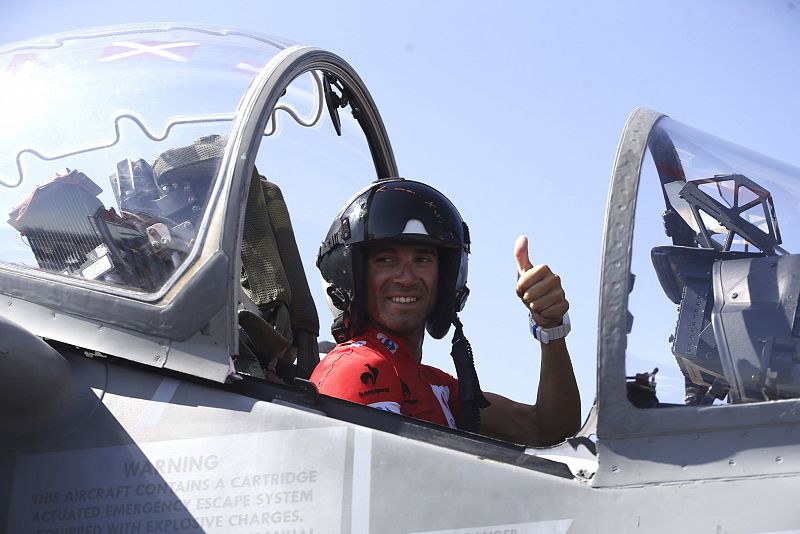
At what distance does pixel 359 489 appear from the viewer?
8.20 ft

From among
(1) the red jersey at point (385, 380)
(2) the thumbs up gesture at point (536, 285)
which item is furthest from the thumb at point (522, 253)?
(1) the red jersey at point (385, 380)

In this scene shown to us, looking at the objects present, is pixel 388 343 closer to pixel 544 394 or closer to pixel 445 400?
pixel 445 400

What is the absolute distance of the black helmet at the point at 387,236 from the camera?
12.3ft

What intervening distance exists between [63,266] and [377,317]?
4.20 ft

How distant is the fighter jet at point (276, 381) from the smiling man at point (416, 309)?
56cm

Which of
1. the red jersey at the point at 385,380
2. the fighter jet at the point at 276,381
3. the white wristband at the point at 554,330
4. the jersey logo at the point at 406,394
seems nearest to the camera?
the fighter jet at the point at 276,381

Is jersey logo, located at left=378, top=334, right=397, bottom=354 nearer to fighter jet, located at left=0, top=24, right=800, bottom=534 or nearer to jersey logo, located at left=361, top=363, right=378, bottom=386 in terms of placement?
jersey logo, located at left=361, top=363, right=378, bottom=386

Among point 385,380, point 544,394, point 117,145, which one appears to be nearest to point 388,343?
point 385,380

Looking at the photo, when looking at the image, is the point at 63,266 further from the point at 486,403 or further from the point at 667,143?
the point at 667,143

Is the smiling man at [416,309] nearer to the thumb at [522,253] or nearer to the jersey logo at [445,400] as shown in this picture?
the jersey logo at [445,400]

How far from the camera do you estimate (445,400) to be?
3873 millimetres

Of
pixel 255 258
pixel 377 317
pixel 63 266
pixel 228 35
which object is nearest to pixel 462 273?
pixel 377 317

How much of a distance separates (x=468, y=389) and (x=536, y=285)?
94 cm

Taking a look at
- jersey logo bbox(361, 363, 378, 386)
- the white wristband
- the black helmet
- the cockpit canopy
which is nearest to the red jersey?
jersey logo bbox(361, 363, 378, 386)
